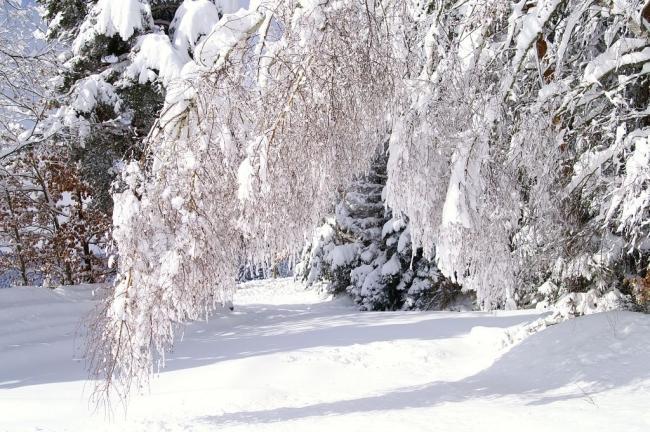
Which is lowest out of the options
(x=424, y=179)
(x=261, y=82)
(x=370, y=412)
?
(x=370, y=412)

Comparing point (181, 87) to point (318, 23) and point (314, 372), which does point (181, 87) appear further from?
point (314, 372)

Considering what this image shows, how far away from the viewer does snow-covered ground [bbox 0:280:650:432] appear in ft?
18.6

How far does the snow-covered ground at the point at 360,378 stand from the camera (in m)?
5.67

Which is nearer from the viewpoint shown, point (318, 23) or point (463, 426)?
point (318, 23)

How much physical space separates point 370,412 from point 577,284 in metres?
4.10

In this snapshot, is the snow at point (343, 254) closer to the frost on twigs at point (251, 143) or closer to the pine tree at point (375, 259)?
the pine tree at point (375, 259)

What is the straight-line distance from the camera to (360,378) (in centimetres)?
775

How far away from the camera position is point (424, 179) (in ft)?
12.0

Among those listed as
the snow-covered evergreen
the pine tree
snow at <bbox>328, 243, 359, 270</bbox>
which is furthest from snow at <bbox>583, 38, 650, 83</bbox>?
snow at <bbox>328, 243, 359, 270</bbox>

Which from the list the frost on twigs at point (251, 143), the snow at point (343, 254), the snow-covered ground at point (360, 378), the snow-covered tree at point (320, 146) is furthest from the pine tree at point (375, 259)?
the frost on twigs at point (251, 143)

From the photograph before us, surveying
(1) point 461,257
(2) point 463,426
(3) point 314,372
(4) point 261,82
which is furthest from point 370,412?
(4) point 261,82

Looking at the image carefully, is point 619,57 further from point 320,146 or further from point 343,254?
point 343,254

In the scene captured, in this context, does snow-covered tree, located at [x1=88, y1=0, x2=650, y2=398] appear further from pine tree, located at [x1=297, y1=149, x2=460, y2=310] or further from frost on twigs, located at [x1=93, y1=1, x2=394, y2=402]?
pine tree, located at [x1=297, y1=149, x2=460, y2=310]

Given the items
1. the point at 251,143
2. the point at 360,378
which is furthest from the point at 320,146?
the point at 360,378
